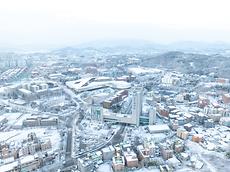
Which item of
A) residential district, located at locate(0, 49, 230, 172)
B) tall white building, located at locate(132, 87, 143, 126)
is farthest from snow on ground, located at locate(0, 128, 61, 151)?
tall white building, located at locate(132, 87, 143, 126)

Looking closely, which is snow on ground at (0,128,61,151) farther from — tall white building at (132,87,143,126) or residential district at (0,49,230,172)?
tall white building at (132,87,143,126)

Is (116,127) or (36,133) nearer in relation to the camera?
(36,133)

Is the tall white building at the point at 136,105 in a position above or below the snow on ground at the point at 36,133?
above

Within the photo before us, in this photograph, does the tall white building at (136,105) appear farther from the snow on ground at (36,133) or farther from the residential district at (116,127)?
the snow on ground at (36,133)

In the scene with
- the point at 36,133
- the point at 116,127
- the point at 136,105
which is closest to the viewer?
the point at 36,133

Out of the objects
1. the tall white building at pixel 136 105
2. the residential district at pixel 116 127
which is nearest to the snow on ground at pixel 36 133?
the residential district at pixel 116 127

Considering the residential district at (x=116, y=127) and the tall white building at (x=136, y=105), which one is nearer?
the residential district at (x=116, y=127)

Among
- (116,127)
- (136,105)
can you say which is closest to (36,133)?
(116,127)

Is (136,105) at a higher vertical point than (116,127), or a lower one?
higher

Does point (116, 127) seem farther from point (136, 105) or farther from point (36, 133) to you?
point (36, 133)
